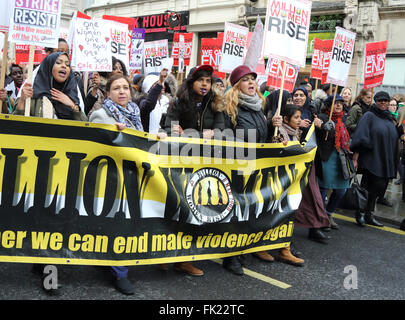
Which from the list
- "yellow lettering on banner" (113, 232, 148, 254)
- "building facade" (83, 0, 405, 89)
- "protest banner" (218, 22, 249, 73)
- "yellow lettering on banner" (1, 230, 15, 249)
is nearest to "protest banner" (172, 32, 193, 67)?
"protest banner" (218, 22, 249, 73)

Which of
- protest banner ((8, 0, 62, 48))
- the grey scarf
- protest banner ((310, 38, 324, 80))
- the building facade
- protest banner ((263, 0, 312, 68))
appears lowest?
the grey scarf

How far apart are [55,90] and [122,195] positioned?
3.82 ft

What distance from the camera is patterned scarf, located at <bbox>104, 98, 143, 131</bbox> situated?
12.0ft

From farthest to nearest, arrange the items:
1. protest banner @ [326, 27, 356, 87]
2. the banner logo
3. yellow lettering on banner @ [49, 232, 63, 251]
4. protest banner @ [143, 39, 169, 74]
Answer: protest banner @ [143, 39, 169, 74]
protest banner @ [326, 27, 356, 87]
the banner logo
yellow lettering on banner @ [49, 232, 63, 251]

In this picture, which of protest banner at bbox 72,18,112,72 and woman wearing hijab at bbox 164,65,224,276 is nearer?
woman wearing hijab at bbox 164,65,224,276

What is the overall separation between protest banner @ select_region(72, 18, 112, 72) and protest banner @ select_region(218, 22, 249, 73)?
8.64ft

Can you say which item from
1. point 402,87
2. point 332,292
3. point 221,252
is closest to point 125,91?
point 221,252

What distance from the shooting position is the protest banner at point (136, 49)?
10617 millimetres

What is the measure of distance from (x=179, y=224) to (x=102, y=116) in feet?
3.63

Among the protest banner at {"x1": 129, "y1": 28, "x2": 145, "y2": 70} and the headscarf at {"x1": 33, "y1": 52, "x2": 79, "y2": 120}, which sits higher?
the protest banner at {"x1": 129, "y1": 28, "x2": 145, "y2": 70}

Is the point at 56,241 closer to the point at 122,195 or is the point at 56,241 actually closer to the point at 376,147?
the point at 122,195

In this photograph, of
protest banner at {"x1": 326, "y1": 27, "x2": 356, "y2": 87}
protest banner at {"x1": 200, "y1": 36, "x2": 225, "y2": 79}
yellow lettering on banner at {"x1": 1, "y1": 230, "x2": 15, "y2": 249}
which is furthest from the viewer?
protest banner at {"x1": 200, "y1": 36, "x2": 225, "y2": 79}

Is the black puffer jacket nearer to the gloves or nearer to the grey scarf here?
the grey scarf

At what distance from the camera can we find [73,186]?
3.33 meters
